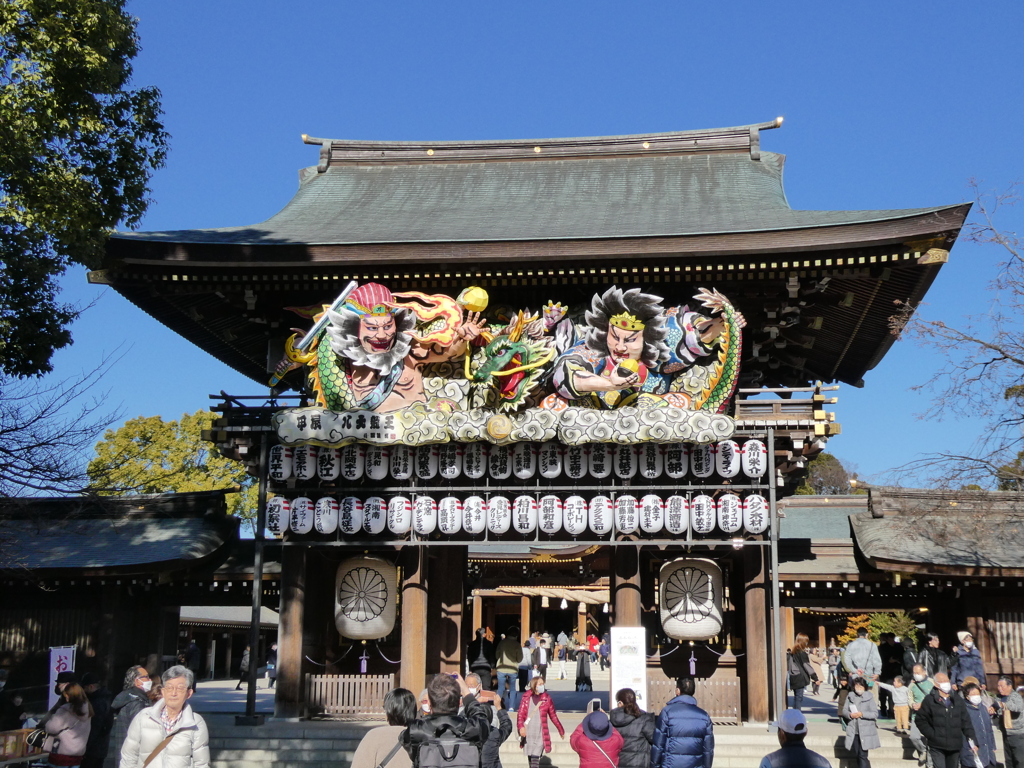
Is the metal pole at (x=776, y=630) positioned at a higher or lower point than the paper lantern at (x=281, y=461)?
lower

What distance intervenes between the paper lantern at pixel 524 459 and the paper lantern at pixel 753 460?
11.3ft

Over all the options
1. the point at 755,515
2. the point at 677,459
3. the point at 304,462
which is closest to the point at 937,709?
the point at 755,515

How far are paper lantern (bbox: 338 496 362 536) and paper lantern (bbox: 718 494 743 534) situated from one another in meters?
5.93

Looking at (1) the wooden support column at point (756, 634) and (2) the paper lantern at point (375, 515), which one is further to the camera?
(2) the paper lantern at point (375, 515)

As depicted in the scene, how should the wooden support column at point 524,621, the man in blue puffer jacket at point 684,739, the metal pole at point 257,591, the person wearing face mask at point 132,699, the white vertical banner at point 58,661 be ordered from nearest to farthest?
1. the man in blue puffer jacket at point 684,739
2. the person wearing face mask at point 132,699
3. the white vertical banner at point 58,661
4. the metal pole at point 257,591
5. the wooden support column at point 524,621

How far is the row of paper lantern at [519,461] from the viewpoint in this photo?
17234 millimetres

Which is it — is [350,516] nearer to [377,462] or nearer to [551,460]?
[377,462]

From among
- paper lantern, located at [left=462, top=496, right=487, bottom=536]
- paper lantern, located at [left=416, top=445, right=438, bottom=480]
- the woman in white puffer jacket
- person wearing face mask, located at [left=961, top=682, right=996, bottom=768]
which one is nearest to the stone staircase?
person wearing face mask, located at [left=961, top=682, right=996, bottom=768]

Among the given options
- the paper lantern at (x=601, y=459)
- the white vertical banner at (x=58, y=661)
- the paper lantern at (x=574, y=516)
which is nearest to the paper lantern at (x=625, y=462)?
the paper lantern at (x=601, y=459)

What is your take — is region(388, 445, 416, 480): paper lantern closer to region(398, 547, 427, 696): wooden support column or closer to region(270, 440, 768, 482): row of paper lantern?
region(270, 440, 768, 482): row of paper lantern

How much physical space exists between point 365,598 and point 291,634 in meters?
1.41

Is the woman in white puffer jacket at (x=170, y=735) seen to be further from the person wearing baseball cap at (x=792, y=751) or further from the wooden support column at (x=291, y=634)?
the wooden support column at (x=291, y=634)

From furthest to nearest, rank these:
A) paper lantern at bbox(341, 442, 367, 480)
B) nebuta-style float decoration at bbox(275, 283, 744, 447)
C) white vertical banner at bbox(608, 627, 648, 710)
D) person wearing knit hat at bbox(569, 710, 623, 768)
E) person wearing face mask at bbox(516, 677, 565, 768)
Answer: paper lantern at bbox(341, 442, 367, 480) → nebuta-style float decoration at bbox(275, 283, 744, 447) → white vertical banner at bbox(608, 627, 648, 710) → person wearing face mask at bbox(516, 677, 565, 768) → person wearing knit hat at bbox(569, 710, 623, 768)

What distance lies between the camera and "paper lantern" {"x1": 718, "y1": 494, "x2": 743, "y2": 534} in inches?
664
